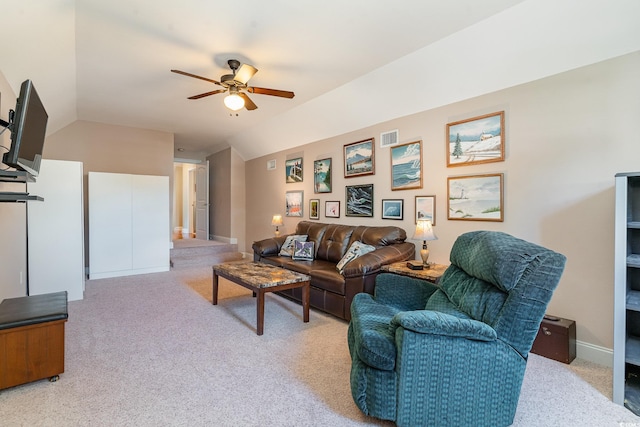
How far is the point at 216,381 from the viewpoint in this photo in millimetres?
2168

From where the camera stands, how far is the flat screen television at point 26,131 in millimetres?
1972

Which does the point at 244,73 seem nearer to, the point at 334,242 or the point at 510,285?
Answer: the point at 334,242

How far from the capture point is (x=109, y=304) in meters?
3.89

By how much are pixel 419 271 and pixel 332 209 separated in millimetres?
2300

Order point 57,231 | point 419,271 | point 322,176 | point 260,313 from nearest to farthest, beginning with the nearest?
point 260,313 → point 419,271 → point 57,231 → point 322,176

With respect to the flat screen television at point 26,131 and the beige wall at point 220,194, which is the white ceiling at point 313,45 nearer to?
the flat screen television at point 26,131

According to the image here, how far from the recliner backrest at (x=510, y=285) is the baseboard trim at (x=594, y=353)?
143 centimetres

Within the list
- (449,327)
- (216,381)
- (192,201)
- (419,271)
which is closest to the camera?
(449,327)

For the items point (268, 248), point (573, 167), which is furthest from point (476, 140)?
point (268, 248)

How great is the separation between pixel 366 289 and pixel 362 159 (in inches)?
80.3

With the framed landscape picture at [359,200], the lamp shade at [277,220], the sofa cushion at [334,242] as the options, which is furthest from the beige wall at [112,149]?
the framed landscape picture at [359,200]

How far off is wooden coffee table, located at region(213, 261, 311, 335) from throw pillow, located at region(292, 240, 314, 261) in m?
0.76

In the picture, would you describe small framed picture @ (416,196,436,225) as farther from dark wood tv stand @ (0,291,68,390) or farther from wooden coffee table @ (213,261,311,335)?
dark wood tv stand @ (0,291,68,390)

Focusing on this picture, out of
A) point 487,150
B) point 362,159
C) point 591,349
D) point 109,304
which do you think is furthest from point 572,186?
point 109,304
